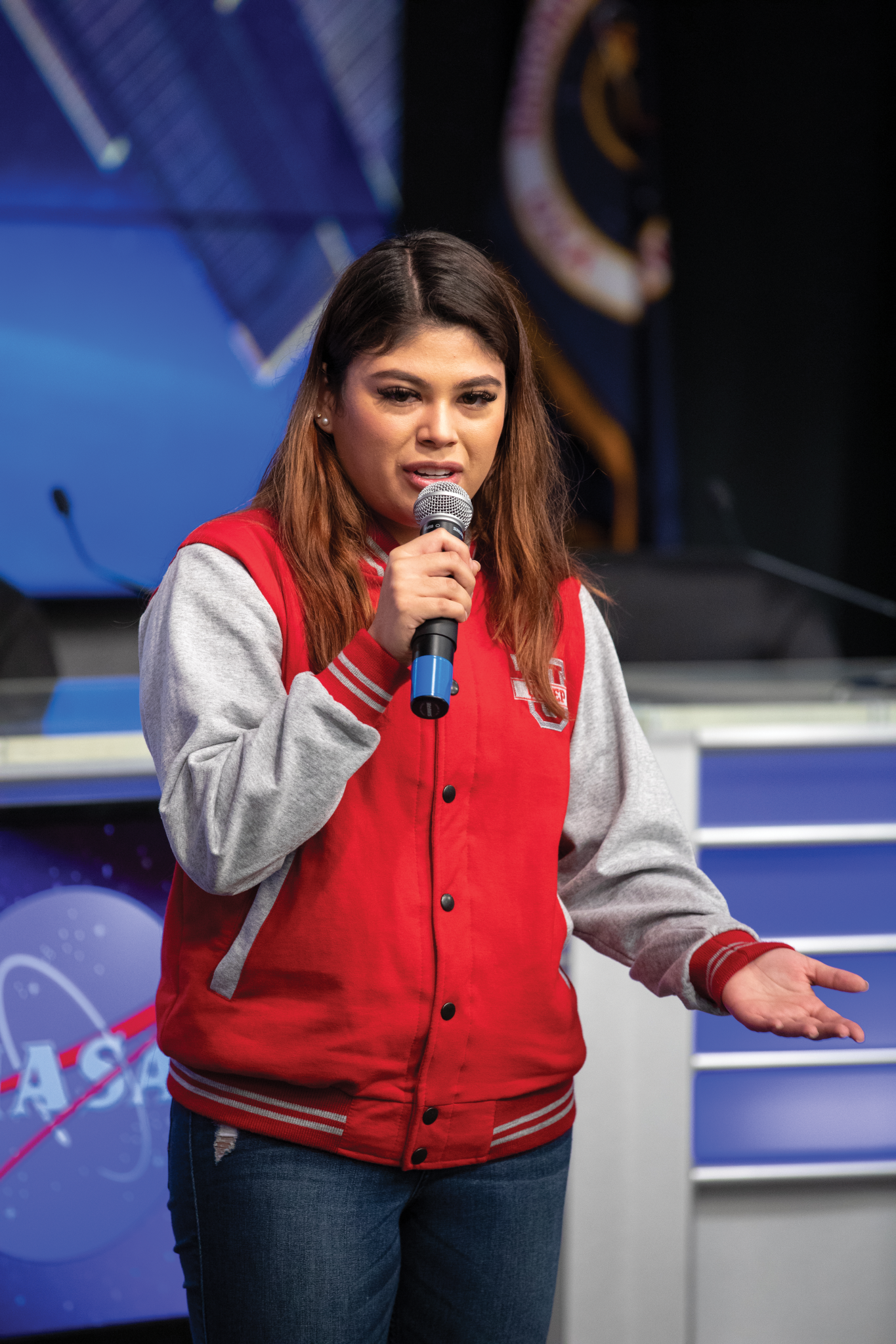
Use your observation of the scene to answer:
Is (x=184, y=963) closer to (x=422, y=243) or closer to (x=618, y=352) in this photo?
(x=422, y=243)

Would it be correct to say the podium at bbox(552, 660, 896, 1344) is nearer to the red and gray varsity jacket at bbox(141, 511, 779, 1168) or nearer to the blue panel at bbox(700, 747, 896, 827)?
the blue panel at bbox(700, 747, 896, 827)

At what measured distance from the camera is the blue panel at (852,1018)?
1.80 m

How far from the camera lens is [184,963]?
0.99 m

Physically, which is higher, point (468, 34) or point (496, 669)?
point (468, 34)

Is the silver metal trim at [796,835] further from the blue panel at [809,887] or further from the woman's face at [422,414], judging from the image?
the woman's face at [422,414]

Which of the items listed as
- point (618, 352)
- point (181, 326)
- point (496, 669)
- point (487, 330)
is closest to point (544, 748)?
point (496, 669)

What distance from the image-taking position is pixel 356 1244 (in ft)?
3.18

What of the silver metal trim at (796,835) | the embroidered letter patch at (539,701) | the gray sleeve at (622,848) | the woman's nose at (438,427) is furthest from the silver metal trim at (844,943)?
the woman's nose at (438,427)

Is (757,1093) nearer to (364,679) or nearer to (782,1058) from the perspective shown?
Answer: (782,1058)

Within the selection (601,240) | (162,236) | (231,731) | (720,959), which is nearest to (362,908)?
(231,731)

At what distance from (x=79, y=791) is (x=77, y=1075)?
37 cm

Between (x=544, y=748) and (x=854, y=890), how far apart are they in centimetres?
96

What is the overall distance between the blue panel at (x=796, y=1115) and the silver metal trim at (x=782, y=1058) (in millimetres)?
12

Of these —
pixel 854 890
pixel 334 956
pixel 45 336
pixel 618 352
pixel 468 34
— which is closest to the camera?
pixel 334 956
